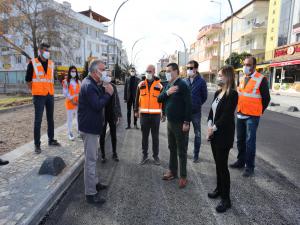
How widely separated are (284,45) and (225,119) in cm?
2788

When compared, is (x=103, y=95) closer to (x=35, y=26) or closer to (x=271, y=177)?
(x=271, y=177)

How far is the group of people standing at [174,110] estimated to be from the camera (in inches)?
132

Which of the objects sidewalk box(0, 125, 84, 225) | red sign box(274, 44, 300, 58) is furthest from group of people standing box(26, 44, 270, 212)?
red sign box(274, 44, 300, 58)

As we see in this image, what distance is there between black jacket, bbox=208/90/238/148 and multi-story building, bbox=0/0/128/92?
23.9 metres

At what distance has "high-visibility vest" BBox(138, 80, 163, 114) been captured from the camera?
5251mm

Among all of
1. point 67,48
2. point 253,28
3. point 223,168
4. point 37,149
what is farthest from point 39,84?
point 253,28

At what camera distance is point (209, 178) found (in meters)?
4.43

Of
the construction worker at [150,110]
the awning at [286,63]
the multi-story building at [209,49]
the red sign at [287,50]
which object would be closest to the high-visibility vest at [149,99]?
the construction worker at [150,110]

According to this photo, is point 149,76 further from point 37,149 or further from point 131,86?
point 131,86

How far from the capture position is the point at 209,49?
58469mm

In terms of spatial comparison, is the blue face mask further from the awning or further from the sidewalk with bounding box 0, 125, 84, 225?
the awning

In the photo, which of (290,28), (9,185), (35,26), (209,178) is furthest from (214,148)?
(290,28)

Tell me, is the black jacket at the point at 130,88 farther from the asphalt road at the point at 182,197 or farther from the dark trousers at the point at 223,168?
the dark trousers at the point at 223,168

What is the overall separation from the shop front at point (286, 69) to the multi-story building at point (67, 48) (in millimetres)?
18450
